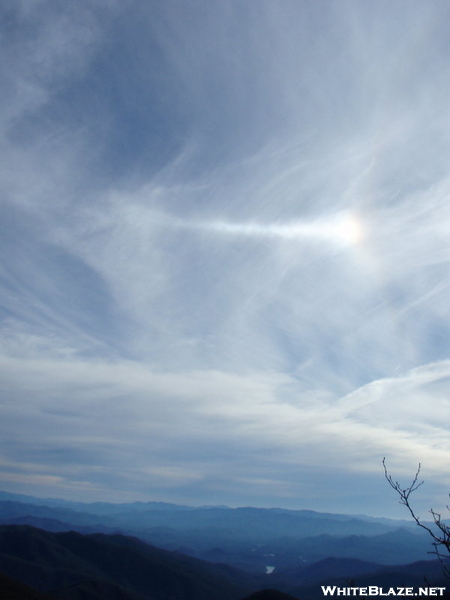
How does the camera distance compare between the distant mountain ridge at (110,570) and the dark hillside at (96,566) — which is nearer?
the distant mountain ridge at (110,570)

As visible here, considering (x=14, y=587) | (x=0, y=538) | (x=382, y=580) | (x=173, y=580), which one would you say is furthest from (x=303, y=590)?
(x=14, y=587)

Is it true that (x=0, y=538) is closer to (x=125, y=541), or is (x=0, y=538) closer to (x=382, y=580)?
(x=125, y=541)

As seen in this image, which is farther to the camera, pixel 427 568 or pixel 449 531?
→ pixel 427 568

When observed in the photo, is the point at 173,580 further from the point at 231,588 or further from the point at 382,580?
the point at 382,580

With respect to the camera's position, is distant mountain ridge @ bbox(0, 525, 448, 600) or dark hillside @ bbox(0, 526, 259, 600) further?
dark hillside @ bbox(0, 526, 259, 600)

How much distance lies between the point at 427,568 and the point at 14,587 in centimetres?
18768

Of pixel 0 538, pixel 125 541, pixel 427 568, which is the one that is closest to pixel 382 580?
pixel 427 568

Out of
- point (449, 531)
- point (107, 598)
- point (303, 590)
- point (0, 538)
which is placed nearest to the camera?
point (449, 531)

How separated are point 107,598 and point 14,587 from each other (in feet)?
116

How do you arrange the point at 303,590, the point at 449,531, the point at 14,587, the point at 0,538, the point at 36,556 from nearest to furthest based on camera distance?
the point at 449,531 < the point at 14,587 < the point at 36,556 < the point at 0,538 < the point at 303,590

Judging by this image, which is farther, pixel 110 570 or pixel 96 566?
pixel 110 570

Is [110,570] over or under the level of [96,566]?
under

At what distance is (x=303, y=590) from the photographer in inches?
6762

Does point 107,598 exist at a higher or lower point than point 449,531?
lower
